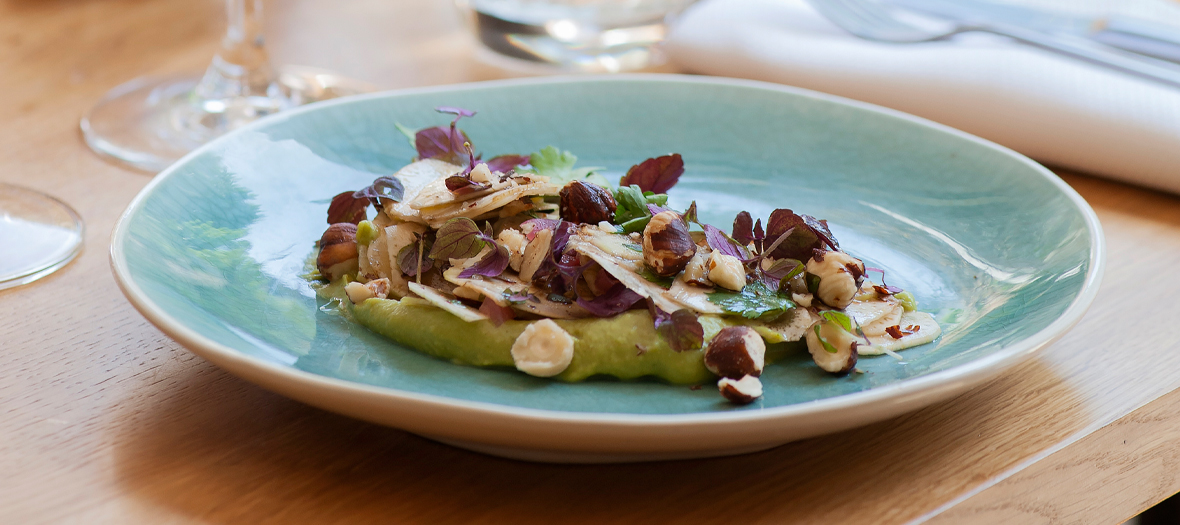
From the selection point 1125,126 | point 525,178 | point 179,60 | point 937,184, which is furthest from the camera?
point 179,60

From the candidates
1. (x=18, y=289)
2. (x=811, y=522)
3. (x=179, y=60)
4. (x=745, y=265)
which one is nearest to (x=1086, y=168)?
(x=745, y=265)

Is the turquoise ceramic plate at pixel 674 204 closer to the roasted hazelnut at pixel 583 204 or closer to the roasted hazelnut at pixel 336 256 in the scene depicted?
the roasted hazelnut at pixel 336 256

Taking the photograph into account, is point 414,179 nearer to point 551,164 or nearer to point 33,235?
point 551,164

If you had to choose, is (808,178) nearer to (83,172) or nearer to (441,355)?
(441,355)

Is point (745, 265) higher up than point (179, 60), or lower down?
higher up

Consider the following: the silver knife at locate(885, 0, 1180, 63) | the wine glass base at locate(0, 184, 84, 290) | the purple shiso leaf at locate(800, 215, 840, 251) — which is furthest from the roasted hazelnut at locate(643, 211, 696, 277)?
the silver knife at locate(885, 0, 1180, 63)

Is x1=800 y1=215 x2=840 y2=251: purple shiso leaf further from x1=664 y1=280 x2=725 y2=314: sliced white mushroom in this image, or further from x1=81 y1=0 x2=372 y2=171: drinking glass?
x1=81 y1=0 x2=372 y2=171: drinking glass
